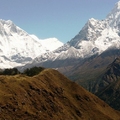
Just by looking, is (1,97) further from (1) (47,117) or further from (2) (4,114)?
(1) (47,117)

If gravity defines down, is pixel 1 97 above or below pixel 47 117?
above

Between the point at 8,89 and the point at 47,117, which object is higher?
the point at 8,89

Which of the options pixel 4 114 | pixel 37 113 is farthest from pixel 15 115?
pixel 37 113

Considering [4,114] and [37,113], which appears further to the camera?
[37,113]

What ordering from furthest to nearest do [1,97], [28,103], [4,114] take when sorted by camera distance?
1. [28,103]
2. [1,97]
3. [4,114]

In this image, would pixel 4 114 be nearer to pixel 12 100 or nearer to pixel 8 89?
pixel 12 100

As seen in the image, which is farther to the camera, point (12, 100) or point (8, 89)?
point (8, 89)

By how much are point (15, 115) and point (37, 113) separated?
2084 centimetres

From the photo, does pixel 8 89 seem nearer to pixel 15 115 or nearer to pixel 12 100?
pixel 12 100

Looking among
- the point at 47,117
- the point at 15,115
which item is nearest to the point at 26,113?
the point at 15,115

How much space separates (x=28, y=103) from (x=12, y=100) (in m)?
14.2

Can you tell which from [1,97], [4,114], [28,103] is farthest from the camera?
[28,103]

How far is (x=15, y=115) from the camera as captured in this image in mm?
174250

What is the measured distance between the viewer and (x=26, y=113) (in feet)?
591
